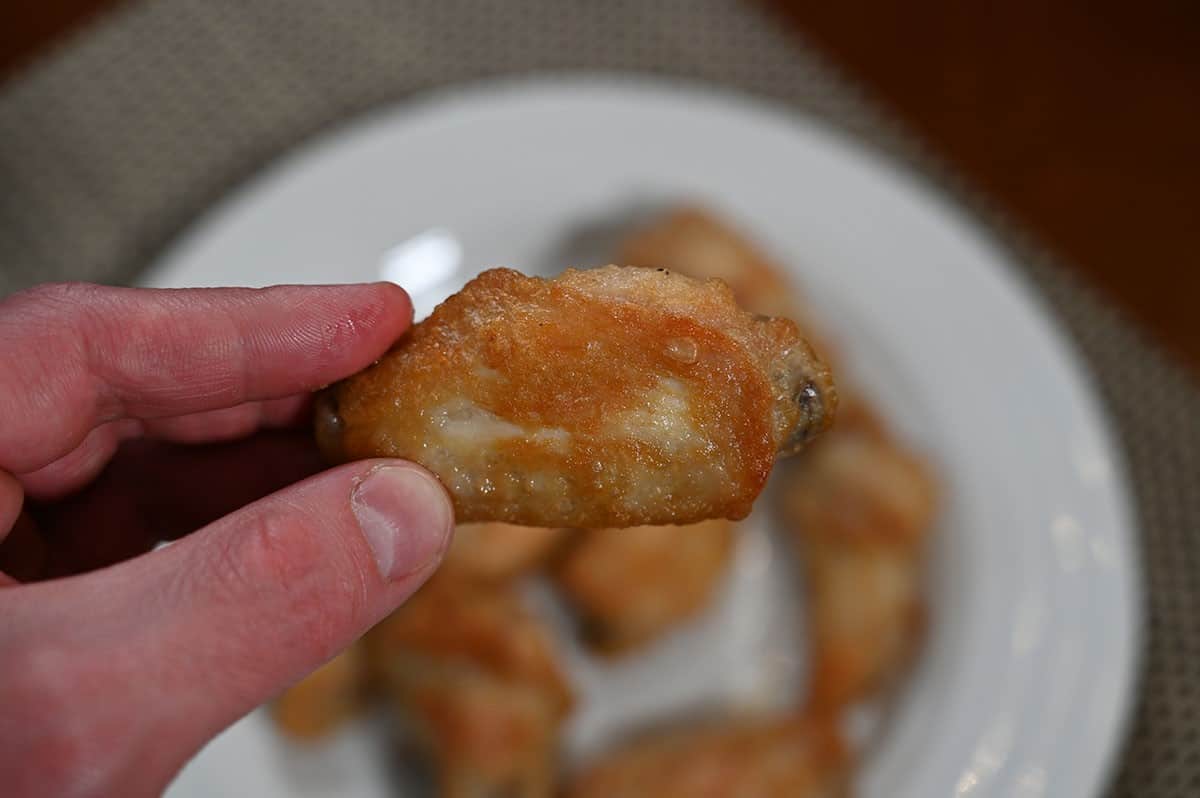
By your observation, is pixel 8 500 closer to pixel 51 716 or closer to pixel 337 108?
pixel 51 716

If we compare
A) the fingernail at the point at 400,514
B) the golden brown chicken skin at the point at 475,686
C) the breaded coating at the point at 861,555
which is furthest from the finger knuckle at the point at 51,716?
the breaded coating at the point at 861,555

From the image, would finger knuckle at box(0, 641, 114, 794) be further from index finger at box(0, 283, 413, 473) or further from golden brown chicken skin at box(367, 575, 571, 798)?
golden brown chicken skin at box(367, 575, 571, 798)

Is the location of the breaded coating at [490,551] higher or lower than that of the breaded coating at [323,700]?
higher

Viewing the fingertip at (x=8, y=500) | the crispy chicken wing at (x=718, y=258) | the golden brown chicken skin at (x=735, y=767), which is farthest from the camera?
the crispy chicken wing at (x=718, y=258)

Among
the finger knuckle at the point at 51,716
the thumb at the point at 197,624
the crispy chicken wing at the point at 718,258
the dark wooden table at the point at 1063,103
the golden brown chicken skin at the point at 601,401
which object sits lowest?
the finger knuckle at the point at 51,716

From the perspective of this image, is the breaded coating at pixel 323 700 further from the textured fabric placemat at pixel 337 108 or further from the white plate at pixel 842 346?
the textured fabric placemat at pixel 337 108

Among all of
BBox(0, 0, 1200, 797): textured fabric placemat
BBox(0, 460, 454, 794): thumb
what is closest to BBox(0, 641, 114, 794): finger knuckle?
BBox(0, 460, 454, 794): thumb
